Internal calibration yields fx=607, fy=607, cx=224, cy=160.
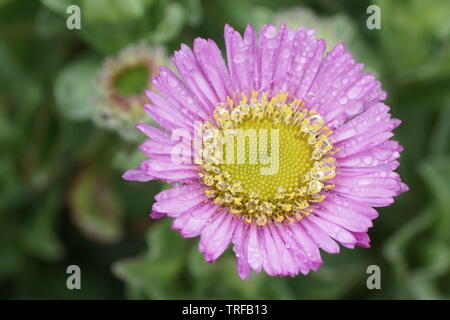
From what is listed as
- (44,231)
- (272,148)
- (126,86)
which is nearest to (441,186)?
(272,148)

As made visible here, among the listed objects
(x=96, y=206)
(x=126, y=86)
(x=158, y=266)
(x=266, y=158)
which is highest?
(x=126, y=86)

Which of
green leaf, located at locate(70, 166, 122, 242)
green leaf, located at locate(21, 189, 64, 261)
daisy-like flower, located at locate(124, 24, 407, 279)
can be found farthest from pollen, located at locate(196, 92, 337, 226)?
green leaf, located at locate(21, 189, 64, 261)

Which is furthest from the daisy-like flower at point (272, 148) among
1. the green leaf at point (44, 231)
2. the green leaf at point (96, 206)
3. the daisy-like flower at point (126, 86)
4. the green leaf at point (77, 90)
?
the green leaf at point (44, 231)

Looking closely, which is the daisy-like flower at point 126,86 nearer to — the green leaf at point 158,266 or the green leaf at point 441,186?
the green leaf at point 158,266

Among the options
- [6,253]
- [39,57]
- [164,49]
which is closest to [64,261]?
[6,253]

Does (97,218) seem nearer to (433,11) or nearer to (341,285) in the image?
(341,285)

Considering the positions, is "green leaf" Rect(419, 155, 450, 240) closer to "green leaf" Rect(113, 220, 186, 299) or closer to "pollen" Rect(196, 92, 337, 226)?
"pollen" Rect(196, 92, 337, 226)

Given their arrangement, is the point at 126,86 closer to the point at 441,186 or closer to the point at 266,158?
the point at 266,158

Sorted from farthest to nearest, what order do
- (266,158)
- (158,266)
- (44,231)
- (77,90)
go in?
1. (44,231)
2. (77,90)
3. (158,266)
4. (266,158)
